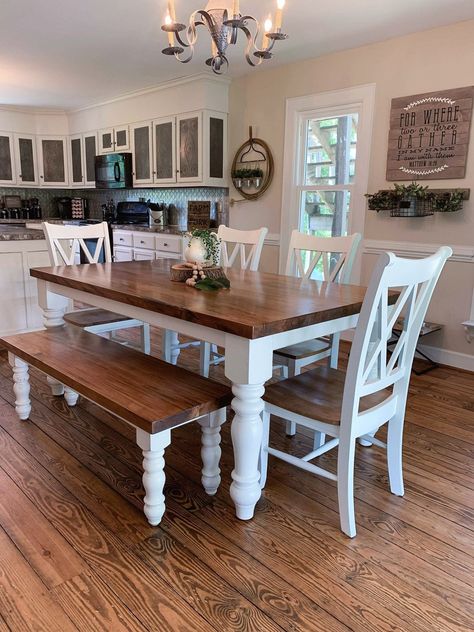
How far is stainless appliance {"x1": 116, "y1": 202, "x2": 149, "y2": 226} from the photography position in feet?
19.2

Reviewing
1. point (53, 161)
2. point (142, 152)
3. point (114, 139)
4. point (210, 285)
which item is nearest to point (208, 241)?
point (210, 285)

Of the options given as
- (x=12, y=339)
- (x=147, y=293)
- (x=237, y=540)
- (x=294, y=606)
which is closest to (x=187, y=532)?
(x=237, y=540)

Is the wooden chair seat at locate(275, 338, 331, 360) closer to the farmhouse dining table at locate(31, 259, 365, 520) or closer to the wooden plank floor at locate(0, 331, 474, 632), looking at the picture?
the farmhouse dining table at locate(31, 259, 365, 520)

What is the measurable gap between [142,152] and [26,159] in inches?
90.6

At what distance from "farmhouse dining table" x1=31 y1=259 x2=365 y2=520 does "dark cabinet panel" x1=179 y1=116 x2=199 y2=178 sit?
272 cm

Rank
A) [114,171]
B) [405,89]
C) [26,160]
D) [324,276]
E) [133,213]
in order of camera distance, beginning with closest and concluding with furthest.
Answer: [324,276], [405,89], [114,171], [133,213], [26,160]

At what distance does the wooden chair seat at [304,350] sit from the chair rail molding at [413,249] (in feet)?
5.16

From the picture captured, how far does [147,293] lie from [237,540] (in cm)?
103

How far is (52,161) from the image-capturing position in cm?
679

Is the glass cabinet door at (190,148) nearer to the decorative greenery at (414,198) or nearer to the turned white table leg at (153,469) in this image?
the decorative greenery at (414,198)

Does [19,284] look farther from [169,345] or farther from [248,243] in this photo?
[248,243]

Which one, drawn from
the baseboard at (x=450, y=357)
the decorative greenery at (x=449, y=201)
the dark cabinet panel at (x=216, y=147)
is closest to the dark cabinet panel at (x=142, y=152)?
the dark cabinet panel at (x=216, y=147)

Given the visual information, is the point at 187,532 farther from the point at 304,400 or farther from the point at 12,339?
the point at 12,339

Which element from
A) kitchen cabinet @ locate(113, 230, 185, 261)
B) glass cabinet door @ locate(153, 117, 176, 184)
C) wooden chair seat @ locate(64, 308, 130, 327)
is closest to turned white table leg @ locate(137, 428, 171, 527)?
wooden chair seat @ locate(64, 308, 130, 327)
